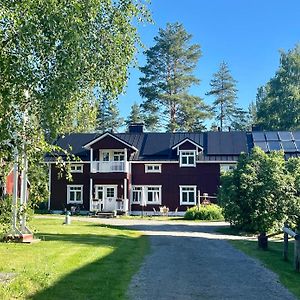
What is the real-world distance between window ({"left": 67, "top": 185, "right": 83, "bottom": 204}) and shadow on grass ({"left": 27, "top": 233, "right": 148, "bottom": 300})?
2378 cm

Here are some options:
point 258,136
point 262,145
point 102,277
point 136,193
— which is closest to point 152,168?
point 136,193

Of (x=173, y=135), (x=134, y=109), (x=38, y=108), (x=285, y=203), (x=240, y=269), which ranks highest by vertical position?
(x=134, y=109)

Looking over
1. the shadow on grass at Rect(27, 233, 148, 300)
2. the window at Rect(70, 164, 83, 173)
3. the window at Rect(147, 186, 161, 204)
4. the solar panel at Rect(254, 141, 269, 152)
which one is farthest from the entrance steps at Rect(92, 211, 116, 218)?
the shadow on grass at Rect(27, 233, 148, 300)

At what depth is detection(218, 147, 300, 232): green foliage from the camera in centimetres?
2127

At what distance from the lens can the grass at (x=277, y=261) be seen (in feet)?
31.3

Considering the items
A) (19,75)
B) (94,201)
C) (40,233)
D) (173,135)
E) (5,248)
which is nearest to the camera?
(19,75)

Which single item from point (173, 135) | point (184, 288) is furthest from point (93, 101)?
point (173, 135)

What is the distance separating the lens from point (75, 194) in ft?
130

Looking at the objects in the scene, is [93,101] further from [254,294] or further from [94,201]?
[94,201]

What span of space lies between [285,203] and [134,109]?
59.7m

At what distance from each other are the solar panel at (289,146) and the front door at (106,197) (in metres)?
13.7

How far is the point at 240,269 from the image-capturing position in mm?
11289

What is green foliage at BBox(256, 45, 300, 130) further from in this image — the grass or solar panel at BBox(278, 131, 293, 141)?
the grass

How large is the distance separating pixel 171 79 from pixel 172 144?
819 inches
